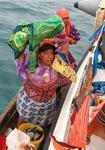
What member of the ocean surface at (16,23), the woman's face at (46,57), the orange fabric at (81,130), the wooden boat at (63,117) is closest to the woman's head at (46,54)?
the woman's face at (46,57)

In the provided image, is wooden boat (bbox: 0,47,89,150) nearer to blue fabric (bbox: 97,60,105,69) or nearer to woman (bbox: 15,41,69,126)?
woman (bbox: 15,41,69,126)

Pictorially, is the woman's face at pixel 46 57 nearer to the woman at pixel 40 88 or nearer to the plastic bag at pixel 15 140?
the woman at pixel 40 88

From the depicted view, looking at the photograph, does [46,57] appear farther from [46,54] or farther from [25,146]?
[25,146]

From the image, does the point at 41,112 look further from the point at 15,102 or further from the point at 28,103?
the point at 15,102

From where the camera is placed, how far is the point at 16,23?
24.6 feet

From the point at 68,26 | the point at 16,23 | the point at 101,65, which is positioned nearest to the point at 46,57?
the point at 68,26

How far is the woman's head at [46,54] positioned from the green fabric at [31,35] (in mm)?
67

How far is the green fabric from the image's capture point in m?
2.54

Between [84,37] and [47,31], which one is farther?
[84,37]

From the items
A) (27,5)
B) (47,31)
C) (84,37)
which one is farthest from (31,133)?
(27,5)

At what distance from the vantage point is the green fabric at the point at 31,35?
2539 millimetres

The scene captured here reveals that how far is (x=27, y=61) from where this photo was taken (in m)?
2.66

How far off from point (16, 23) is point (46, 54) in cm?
495

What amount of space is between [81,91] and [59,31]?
1.56 feet
